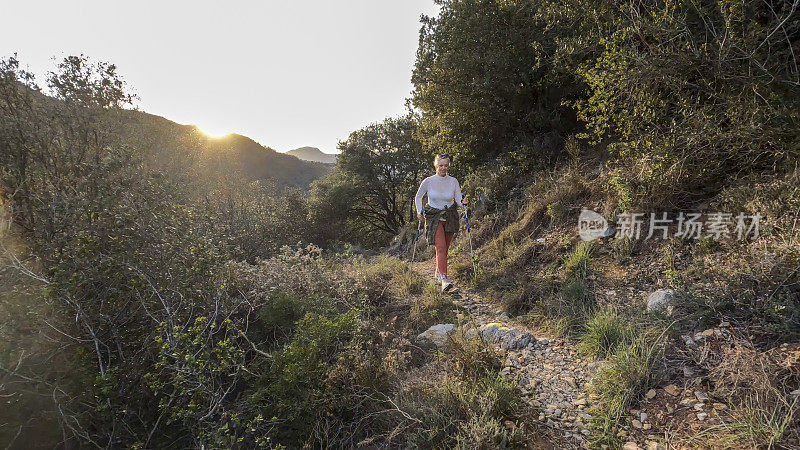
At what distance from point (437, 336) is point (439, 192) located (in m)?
2.75

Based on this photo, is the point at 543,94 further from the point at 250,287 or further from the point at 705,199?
the point at 250,287

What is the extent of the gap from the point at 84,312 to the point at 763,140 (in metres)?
7.43

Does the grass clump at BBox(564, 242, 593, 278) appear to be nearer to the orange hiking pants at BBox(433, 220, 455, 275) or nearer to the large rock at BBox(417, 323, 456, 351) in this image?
the orange hiking pants at BBox(433, 220, 455, 275)

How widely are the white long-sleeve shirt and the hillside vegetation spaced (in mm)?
1463

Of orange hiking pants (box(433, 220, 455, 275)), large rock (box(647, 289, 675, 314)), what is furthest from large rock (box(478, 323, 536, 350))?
orange hiking pants (box(433, 220, 455, 275))

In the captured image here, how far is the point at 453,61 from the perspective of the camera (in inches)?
314

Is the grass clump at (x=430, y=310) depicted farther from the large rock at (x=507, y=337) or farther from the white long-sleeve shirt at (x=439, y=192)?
the white long-sleeve shirt at (x=439, y=192)

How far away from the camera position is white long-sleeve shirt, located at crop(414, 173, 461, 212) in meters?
5.79

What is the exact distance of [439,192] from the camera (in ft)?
19.0

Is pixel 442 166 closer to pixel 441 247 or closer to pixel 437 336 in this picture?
pixel 441 247

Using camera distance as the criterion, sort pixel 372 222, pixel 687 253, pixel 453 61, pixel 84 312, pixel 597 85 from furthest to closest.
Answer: pixel 372 222, pixel 453 61, pixel 597 85, pixel 687 253, pixel 84 312

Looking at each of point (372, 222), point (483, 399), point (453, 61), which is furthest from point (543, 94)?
point (372, 222)

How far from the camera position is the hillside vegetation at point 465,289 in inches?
99.0

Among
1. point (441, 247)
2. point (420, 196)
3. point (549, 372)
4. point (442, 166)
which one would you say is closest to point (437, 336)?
point (549, 372)
